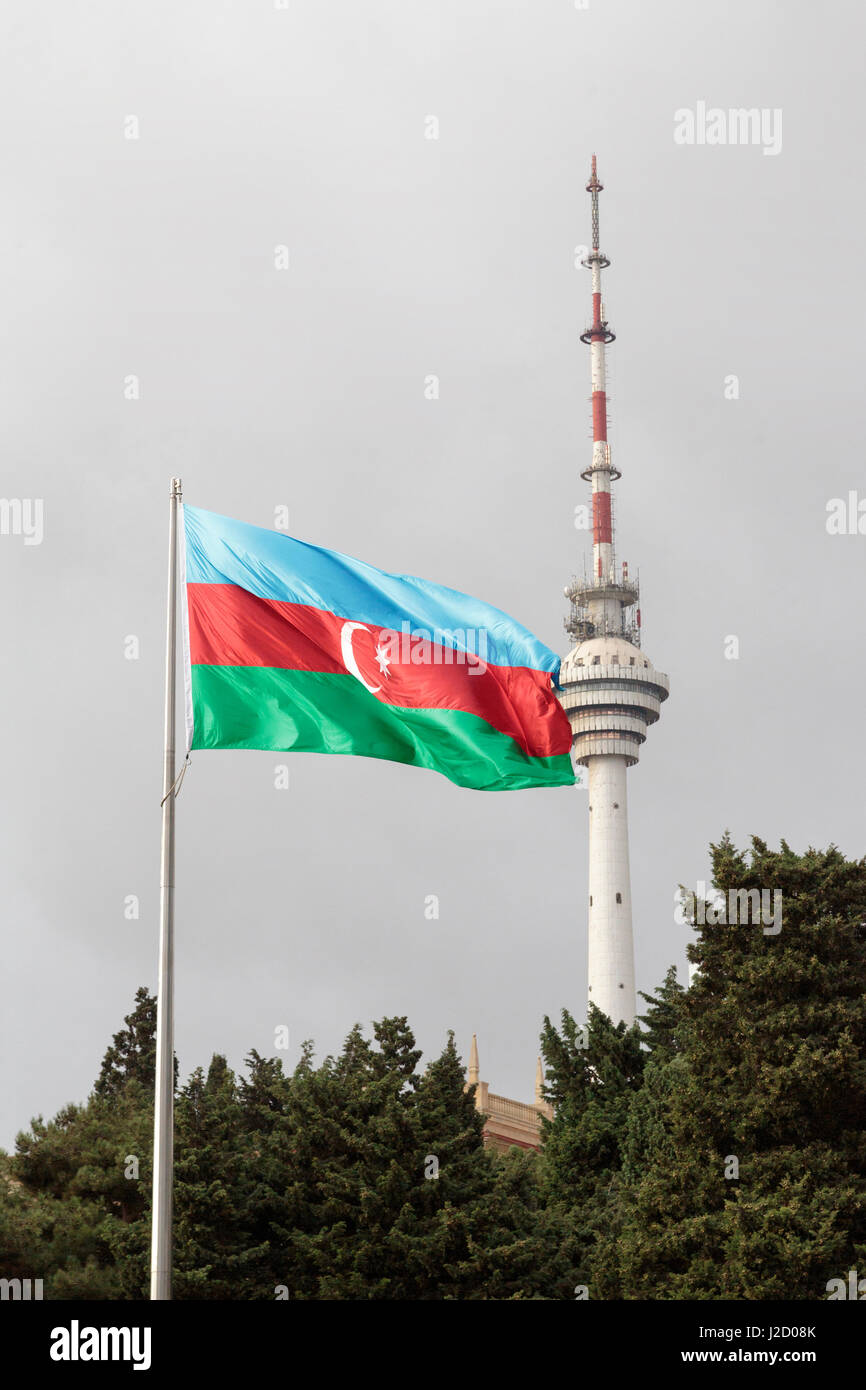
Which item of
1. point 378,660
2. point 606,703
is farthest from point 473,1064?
point 378,660

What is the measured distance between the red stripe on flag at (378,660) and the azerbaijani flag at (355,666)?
0.06 ft

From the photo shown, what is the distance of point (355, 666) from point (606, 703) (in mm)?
109133

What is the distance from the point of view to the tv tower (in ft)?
420

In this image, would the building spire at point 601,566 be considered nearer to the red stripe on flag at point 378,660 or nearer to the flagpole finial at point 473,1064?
the flagpole finial at point 473,1064

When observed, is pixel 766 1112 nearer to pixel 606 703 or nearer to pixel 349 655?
pixel 349 655

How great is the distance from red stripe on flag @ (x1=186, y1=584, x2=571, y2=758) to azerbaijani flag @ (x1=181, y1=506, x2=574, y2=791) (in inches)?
0.7

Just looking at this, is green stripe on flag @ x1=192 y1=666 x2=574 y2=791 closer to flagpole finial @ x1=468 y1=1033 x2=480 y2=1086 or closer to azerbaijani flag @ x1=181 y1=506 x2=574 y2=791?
azerbaijani flag @ x1=181 y1=506 x2=574 y2=791

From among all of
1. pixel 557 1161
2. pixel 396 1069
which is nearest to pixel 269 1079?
pixel 557 1161

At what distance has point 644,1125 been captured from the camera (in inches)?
2121

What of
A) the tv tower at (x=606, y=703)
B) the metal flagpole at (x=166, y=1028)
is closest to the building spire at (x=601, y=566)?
the tv tower at (x=606, y=703)

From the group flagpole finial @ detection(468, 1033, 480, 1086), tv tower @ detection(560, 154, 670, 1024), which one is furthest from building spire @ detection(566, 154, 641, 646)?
flagpole finial @ detection(468, 1033, 480, 1086)

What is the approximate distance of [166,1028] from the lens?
68.1 ft
